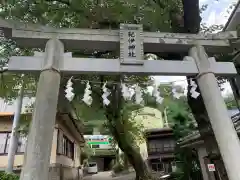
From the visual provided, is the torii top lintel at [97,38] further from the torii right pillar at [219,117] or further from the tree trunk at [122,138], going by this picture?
the tree trunk at [122,138]

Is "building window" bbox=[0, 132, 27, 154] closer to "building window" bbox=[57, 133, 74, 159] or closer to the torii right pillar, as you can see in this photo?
"building window" bbox=[57, 133, 74, 159]

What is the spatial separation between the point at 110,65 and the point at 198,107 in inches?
133

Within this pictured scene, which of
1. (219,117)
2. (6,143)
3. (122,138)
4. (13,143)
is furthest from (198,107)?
(6,143)

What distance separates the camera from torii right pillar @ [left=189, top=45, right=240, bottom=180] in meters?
4.42

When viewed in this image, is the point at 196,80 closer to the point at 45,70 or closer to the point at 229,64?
the point at 229,64

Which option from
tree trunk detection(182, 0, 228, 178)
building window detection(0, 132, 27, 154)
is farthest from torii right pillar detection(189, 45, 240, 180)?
building window detection(0, 132, 27, 154)

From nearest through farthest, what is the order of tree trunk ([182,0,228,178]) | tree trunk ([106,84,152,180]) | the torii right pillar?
the torii right pillar, tree trunk ([182,0,228,178]), tree trunk ([106,84,152,180])

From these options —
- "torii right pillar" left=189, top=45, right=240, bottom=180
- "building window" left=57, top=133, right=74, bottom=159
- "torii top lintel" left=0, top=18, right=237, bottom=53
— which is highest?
"torii top lintel" left=0, top=18, right=237, bottom=53

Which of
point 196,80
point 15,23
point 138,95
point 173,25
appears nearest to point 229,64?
point 196,80

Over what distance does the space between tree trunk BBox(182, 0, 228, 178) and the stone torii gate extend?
1.35 m

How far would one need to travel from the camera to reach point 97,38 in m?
5.48

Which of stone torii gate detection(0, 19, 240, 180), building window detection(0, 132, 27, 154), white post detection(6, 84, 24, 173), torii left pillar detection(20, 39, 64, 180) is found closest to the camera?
torii left pillar detection(20, 39, 64, 180)

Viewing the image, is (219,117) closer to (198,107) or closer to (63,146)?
(198,107)

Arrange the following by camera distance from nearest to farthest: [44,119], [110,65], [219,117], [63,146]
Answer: [44,119] → [219,117] → [110,65] → [63,146]
